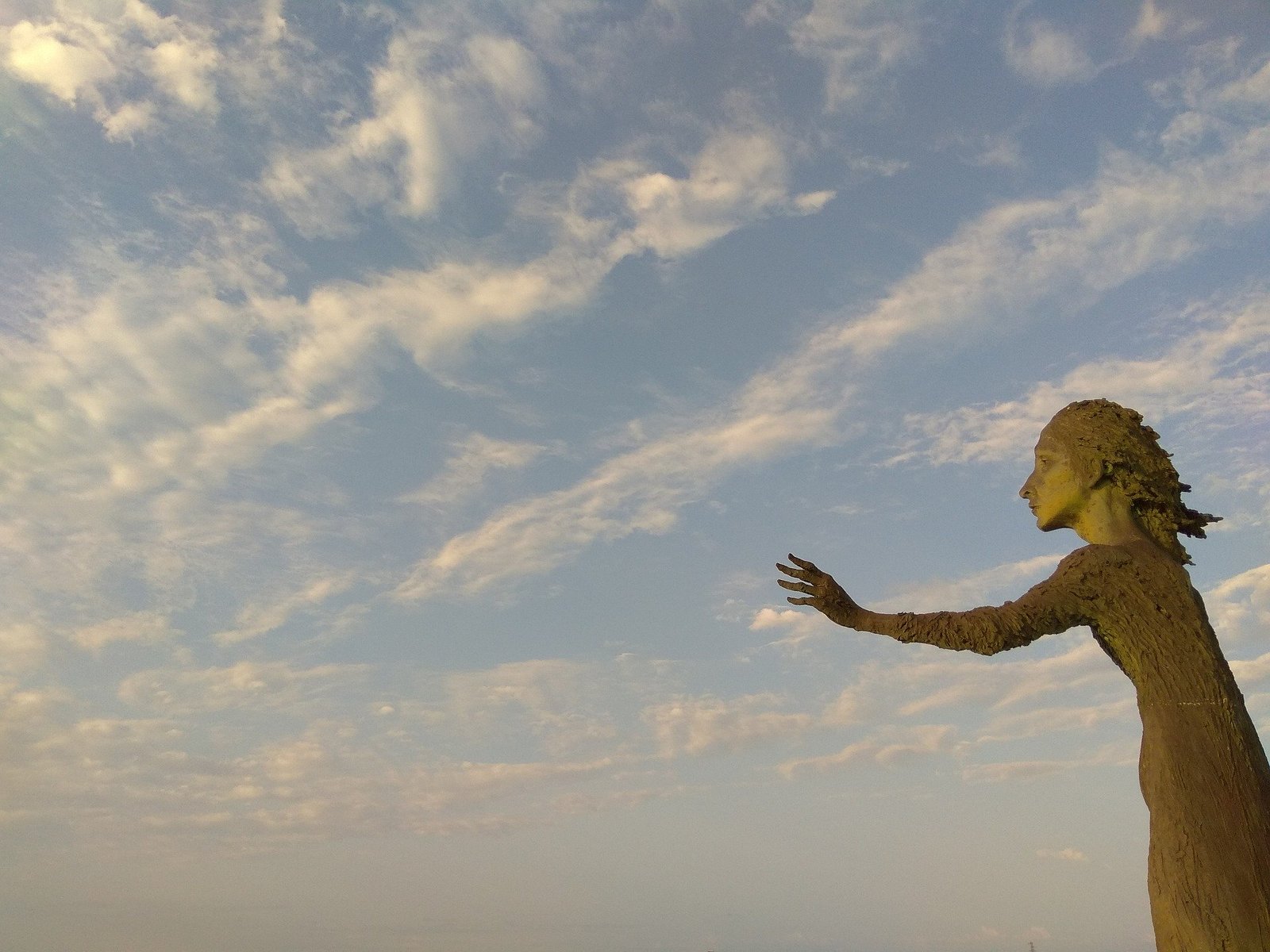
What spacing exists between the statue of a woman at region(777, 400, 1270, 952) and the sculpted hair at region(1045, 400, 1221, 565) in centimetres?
1

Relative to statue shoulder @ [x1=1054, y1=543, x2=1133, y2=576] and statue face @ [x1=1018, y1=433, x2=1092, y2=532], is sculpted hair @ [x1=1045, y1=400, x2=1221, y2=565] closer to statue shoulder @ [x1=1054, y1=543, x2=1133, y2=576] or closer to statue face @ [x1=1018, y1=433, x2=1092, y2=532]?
statue face @ [x1=1018, y1=433, x2=1092, y2=532]

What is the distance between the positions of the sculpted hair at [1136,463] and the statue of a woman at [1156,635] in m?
0.01

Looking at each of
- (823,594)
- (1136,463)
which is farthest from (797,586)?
(1136,463)

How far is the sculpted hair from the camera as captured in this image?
7.67m

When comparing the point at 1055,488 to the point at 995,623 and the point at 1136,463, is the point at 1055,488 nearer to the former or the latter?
the point at 1136,463

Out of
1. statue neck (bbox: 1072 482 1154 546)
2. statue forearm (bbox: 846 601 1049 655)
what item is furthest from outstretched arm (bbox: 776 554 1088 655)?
statue neck (bbox: 1072 482 1154 546)

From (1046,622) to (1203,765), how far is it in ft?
4.07

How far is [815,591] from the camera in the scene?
7.61 metres

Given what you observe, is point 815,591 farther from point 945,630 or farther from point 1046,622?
point 1046,622

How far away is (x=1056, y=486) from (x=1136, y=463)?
0.58 m

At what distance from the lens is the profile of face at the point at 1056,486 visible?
7.73 metres

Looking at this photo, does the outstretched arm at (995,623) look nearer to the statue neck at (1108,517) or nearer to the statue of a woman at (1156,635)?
the statue of a woman at (1156,635)

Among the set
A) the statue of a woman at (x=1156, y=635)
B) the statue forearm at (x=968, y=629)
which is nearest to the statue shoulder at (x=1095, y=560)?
the statue of a woman at (x=1156, y=635)

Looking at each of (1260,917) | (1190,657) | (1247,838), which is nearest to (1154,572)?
(1190,657)
